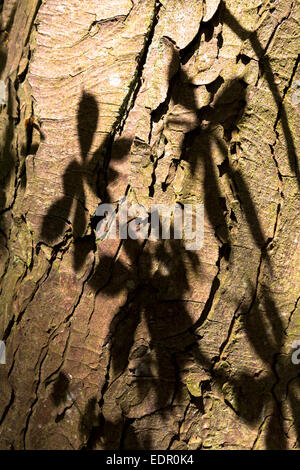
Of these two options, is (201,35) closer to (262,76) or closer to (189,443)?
(262,76)

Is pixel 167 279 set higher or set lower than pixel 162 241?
lower

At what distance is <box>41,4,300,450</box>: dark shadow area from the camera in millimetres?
1777

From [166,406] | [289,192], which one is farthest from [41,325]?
[289,192]

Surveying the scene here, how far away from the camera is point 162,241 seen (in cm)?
179

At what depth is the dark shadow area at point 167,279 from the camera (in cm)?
178

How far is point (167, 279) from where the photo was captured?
181 cm

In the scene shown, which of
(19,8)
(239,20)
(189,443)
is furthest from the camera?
(19,8)

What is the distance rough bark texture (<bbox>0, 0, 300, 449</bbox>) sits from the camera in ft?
5.78

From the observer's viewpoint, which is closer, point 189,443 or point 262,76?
point 262,76

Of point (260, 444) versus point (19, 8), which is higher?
point (19, 8)

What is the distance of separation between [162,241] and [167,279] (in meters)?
0.16

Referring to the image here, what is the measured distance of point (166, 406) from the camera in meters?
1.86

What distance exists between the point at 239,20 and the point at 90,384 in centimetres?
162

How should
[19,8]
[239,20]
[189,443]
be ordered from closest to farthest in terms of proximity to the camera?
[239,20]
[189,443]
[19,8]
